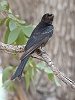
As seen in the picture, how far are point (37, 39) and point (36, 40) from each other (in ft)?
0.06

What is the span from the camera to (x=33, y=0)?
10.9 feet

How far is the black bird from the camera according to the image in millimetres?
1758

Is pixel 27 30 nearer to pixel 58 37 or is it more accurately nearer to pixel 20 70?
pixel 20 70

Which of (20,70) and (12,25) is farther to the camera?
(12,25)

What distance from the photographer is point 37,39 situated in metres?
1.92

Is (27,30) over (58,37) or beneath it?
beneath

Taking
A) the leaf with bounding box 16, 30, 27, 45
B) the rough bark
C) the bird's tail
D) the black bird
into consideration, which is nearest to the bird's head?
the black bird

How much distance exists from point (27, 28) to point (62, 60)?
4.72 feet

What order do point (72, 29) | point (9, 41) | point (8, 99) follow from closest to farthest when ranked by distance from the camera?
point (9, 41)
point (72, 29)
point (8, 99)

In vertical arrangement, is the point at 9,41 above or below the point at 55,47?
below

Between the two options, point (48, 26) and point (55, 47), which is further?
point (55, 47)

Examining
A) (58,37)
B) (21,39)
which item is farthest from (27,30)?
(58,37)

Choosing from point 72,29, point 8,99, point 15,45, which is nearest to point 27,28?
point 15,45

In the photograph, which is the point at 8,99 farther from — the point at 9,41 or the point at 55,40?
the point at 9,41
